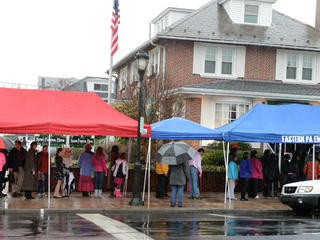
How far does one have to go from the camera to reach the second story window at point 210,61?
29859mm

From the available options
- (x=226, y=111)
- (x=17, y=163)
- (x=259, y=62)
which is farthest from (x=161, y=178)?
(x=259, y=62)

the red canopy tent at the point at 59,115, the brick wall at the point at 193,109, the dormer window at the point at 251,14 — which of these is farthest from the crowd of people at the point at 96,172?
the dormer window at the point at 251,14

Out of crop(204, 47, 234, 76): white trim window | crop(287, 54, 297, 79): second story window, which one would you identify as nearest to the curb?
crop(204, 47, 234, 76): white trim window

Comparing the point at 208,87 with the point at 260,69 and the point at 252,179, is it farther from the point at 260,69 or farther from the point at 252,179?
the point at 252,179

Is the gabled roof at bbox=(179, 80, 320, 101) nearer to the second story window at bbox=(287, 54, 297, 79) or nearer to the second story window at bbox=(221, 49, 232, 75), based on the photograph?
the second story window at bbox=(221, 49, 232, 75)

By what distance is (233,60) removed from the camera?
1187 inches

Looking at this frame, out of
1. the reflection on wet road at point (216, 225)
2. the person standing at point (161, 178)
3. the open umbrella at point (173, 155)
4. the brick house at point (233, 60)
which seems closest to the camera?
the reflection on wet road at point (216, 225)

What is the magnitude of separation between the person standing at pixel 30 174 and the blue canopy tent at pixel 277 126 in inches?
231

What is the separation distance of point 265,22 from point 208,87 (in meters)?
6.17

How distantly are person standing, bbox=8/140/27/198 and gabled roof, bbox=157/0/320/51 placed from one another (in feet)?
40.9

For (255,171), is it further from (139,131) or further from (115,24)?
(115,24)

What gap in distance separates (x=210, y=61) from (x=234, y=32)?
2065mm

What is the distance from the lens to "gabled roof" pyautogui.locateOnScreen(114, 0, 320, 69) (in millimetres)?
29312

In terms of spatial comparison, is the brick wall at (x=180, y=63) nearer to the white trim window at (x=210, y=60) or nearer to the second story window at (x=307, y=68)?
the white trim window at (x=210, y=60)
